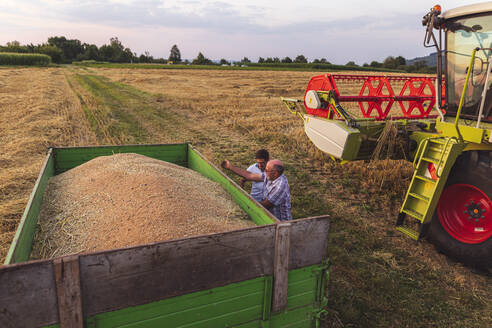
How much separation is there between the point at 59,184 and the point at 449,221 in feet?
14.2

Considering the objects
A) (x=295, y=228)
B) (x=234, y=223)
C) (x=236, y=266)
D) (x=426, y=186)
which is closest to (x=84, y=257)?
(x=236, y=266)

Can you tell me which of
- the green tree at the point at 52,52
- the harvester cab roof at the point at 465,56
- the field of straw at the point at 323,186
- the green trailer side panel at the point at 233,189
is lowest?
the field of straw at the point at 323,186

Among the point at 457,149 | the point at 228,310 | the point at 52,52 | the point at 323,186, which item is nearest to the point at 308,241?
the point at 228,310

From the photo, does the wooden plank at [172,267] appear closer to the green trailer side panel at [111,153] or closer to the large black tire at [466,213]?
the large black tire at [466,213]

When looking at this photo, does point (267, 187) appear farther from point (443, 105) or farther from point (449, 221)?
point (443, 105)

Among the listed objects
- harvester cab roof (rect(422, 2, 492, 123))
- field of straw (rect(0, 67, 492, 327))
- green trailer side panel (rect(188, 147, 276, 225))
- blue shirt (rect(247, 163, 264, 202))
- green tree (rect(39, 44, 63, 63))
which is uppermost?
green tree (rect(39, 44, 63, 63))

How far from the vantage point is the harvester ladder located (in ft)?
12.1

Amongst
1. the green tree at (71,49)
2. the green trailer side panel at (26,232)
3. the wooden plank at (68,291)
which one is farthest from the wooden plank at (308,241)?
the green tree at (71,49)

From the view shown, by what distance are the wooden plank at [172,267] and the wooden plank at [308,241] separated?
140mm

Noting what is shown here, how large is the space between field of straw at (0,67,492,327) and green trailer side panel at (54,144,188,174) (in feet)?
2.72

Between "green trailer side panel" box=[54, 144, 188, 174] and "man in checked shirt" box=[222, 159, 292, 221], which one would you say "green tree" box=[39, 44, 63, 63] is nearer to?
"green trailer side panel" box=[54, 144, 188, 174]

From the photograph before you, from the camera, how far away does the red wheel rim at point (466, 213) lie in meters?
3.59

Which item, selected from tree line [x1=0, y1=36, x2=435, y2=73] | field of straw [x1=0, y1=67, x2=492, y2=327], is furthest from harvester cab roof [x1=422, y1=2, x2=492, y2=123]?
tree line [x1=0, y1=36, x2=435, y2=73]

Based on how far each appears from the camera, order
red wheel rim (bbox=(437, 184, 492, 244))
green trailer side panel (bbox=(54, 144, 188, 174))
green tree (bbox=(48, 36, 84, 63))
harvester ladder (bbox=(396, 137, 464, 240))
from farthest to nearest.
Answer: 1. green tree (bbox=(48, 36, 84, 63))
2. green trailer side panel (bbox=(54, 144, 188, 174))
3. harvester ladder (bbox=(396, 137, 464, 240))
4. red wheel rim (bbox=(437, 184, 492, 244))
